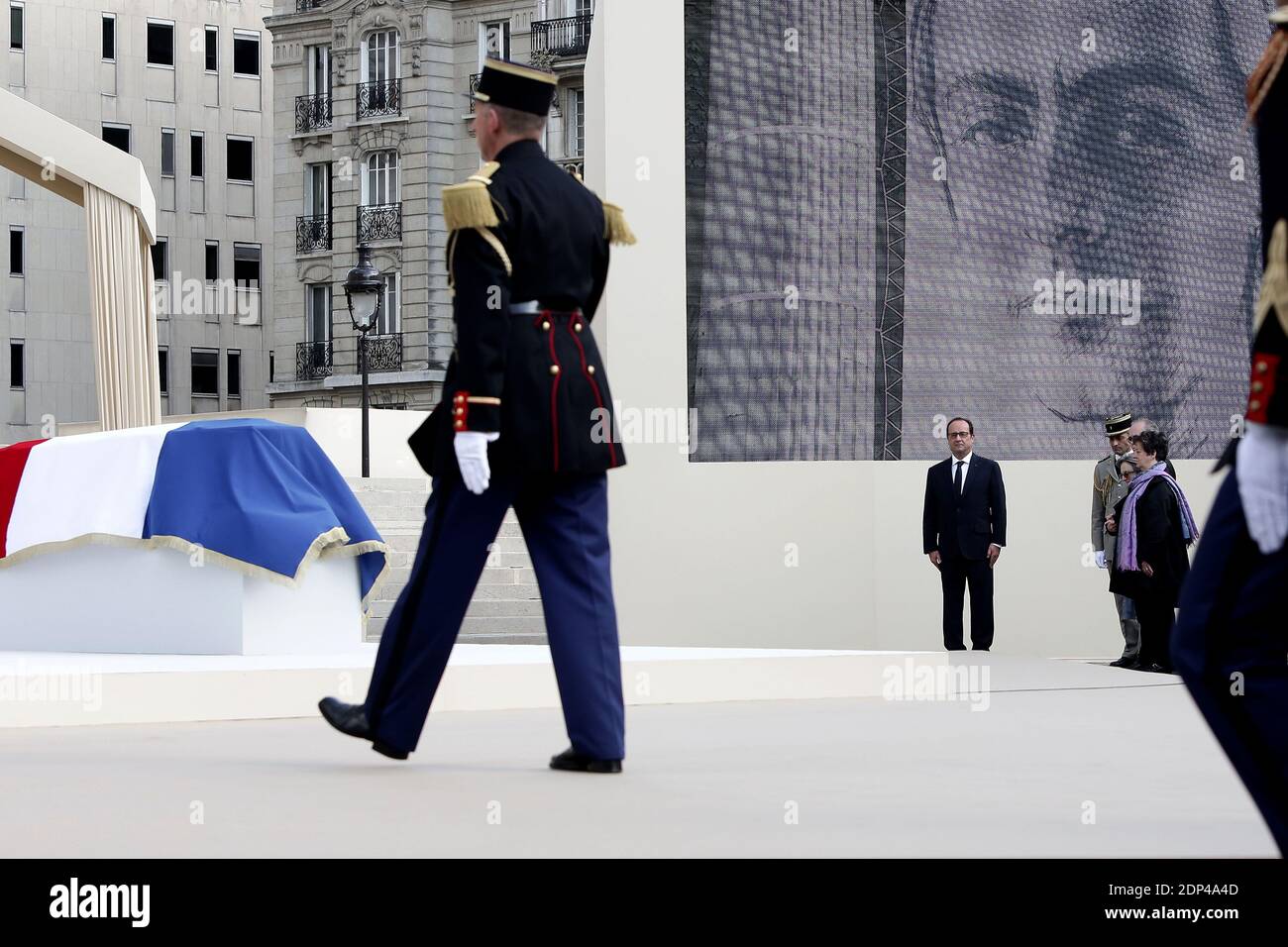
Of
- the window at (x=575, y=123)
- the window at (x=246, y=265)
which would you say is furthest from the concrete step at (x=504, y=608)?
the window at (x=246, y=265)

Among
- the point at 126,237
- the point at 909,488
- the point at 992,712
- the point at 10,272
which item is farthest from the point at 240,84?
the point at 992,712

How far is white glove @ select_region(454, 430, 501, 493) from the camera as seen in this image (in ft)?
16.1

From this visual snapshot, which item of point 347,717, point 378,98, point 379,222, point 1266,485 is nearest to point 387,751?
point 347,717

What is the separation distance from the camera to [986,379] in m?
12.6

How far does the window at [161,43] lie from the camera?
4853 cm

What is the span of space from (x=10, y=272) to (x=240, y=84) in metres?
7.71

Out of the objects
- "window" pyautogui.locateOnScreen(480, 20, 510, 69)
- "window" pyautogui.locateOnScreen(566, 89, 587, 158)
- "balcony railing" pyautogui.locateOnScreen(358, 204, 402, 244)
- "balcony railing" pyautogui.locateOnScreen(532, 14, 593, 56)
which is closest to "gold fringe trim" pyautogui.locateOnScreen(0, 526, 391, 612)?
"window" pyautogui.locateOnScreen(566, 89, 587, 158)

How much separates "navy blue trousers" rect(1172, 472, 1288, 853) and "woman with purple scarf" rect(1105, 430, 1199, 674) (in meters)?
8.46

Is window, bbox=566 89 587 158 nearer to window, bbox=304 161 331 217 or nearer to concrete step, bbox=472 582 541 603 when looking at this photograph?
window, bbox=304 161 331 217

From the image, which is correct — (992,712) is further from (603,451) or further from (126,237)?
(126,237)

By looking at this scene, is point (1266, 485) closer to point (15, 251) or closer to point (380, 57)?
point (380, 57)

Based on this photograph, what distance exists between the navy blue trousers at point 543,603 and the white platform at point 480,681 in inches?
78.7
